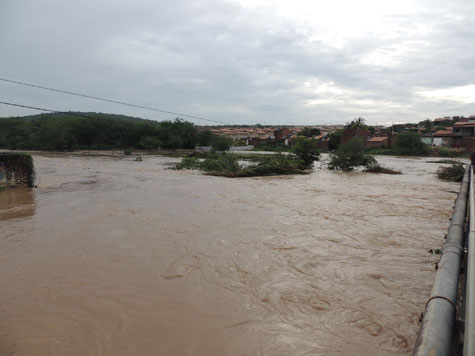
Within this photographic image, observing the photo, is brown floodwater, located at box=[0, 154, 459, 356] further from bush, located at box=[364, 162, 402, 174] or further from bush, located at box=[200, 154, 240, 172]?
bush, located at box=[364, 162, 402, 174]

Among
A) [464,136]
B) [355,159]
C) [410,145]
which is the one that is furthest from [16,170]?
[464,136]

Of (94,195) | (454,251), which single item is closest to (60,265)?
(454,251)

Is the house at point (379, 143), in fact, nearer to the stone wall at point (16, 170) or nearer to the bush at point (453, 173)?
the bush at point (453, 173)

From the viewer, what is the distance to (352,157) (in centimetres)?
2788

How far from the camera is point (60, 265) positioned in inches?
229

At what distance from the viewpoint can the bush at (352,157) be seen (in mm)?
27280

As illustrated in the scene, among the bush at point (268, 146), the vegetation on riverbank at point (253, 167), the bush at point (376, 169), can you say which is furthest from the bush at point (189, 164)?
the bush at point (268, 146)

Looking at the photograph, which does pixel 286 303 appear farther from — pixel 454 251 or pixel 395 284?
pixel 454 251

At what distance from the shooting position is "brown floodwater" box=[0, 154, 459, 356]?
368cm

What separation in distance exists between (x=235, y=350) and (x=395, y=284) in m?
3.04

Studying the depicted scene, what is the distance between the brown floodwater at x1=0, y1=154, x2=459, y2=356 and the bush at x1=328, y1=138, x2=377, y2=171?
16.8 m

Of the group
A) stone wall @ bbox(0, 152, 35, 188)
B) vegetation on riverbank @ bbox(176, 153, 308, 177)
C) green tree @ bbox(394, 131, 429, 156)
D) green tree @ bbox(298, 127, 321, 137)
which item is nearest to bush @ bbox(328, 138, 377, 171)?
vegetation on riverbank @ bbox(176, 153, 308, 177)

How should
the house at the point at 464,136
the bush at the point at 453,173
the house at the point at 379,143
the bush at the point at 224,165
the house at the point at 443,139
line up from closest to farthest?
1. the bush at the point at 453,173
2. the bush at the point at 224,165
3. the house at the point at 464,136
4. the house at the point at 443,139
5. the house at the point at 379,143

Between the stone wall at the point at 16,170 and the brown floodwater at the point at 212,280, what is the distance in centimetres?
418
